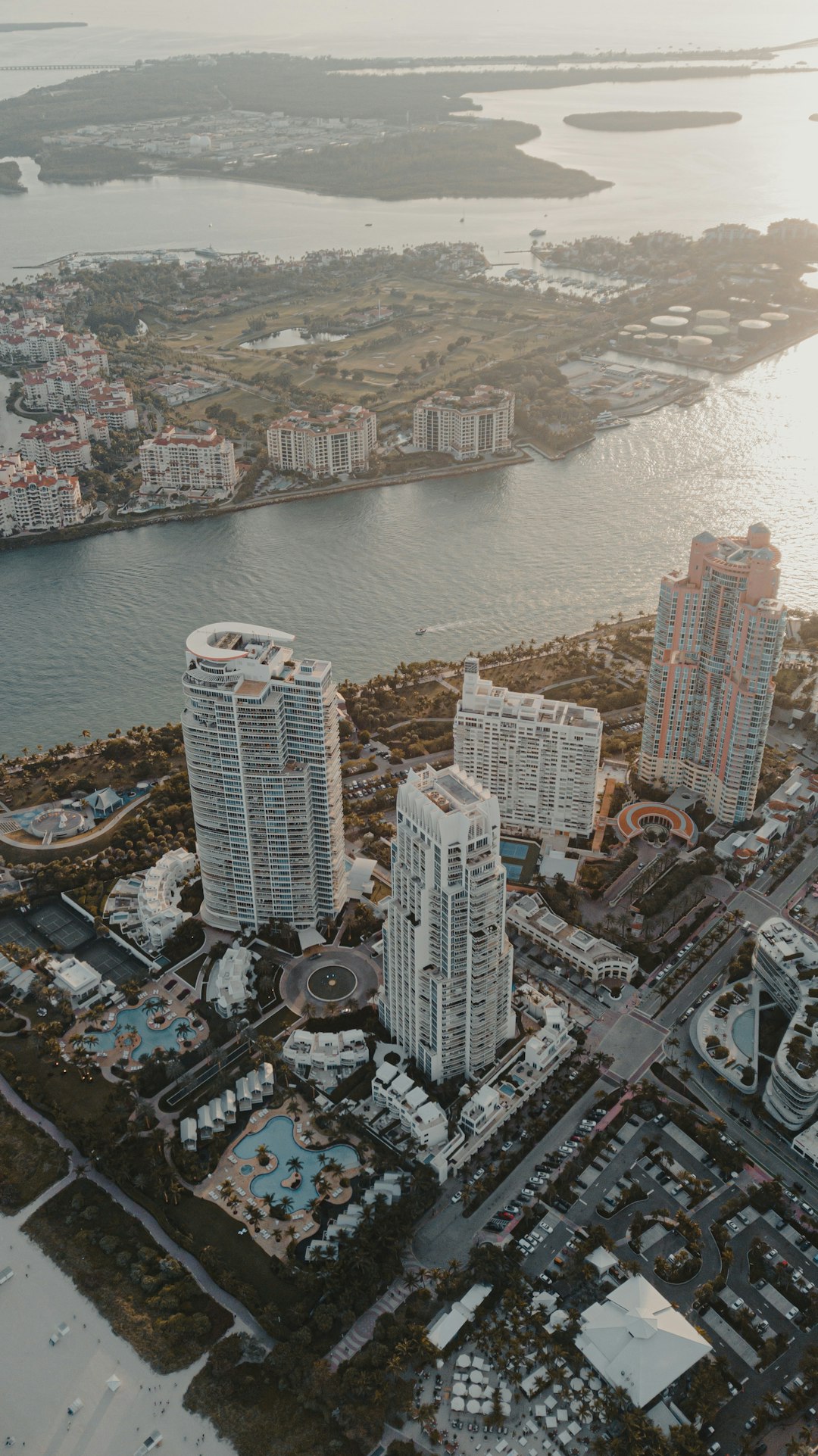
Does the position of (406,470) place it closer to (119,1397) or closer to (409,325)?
(409,325)

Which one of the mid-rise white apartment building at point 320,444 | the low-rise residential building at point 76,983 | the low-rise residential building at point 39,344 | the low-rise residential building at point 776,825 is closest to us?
the low-rise residential building at point 76,983

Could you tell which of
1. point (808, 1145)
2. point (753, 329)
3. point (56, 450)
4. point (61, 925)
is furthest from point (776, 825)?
point (753, 329)

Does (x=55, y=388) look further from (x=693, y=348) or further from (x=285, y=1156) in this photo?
(x=285, y=1156)

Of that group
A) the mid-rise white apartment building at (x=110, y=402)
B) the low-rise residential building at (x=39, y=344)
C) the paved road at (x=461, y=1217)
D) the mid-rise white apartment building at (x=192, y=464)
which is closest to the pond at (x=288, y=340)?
the low-rise residential building at (x=39, y=344)

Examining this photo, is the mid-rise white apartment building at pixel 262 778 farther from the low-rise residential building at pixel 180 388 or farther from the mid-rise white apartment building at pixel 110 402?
the low-rise residential building at pixel 180 388

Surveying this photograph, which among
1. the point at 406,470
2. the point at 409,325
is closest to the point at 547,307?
the point at 409,325

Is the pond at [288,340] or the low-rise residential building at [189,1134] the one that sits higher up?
the pond at [288,340]

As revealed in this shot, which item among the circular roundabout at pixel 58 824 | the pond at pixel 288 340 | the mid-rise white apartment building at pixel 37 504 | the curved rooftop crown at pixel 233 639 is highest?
the curved rooftop crown at pixel 233 639
